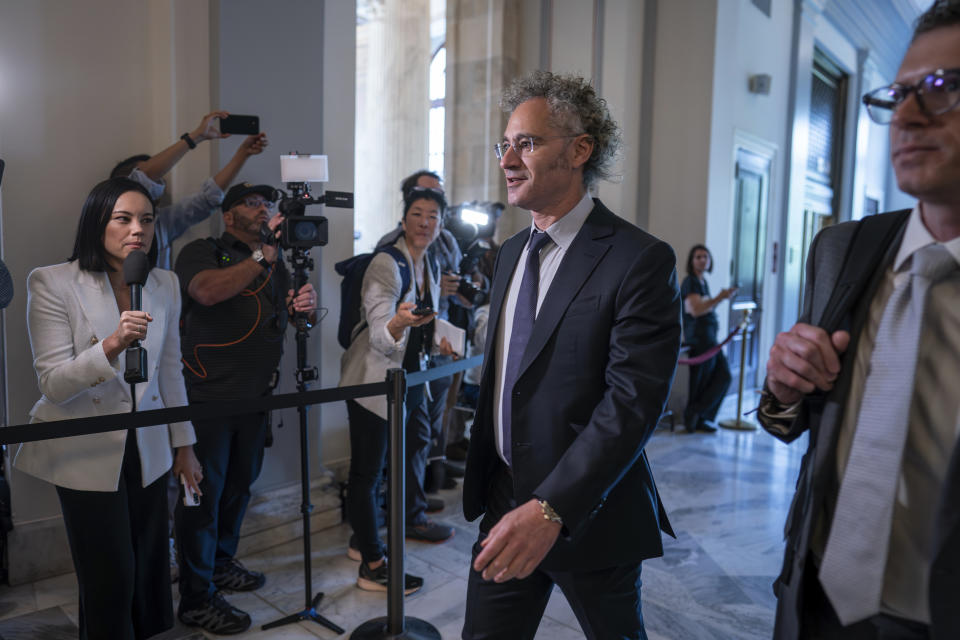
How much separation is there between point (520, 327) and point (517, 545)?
56 centimetres

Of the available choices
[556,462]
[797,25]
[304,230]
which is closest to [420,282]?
[304,230]

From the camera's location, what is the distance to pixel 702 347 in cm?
668

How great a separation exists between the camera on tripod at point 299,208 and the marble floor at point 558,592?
1.54 m

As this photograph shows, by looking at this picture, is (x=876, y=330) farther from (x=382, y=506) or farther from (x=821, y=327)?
(x=382, y=506)

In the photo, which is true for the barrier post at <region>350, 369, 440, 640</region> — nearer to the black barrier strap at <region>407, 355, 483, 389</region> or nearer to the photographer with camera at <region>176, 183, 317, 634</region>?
the black barrier strap at <region>407, 355, 483, 389</region>

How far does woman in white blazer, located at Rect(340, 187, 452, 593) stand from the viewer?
316cm

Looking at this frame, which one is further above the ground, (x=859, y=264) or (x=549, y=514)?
(x=859, y=264)

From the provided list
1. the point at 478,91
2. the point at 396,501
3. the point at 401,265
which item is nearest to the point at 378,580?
the point at 396,501

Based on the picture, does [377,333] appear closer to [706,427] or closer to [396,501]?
[396,501]

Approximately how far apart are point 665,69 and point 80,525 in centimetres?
721

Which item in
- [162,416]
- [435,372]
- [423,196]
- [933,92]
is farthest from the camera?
[423,196]

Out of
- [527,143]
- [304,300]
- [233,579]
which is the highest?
[527,143]

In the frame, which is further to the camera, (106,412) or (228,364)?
(228,364)

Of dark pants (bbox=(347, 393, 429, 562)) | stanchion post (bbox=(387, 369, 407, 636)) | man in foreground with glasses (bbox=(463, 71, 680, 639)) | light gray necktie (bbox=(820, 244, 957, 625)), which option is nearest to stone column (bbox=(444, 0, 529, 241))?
dark pants (bbox=(347, 393, 429, 562))
